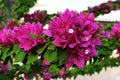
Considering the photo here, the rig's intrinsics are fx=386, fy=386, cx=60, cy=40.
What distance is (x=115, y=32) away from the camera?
101 inches

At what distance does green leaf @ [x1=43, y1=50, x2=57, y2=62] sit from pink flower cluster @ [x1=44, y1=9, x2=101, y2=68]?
8cm

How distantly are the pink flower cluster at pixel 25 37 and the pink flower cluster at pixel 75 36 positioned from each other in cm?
14

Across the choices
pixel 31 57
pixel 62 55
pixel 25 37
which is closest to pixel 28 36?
pixel 25 37

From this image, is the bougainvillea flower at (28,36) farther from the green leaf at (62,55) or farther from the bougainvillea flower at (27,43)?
the green leaf at (62,55)

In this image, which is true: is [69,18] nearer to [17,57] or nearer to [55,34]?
[55,34]

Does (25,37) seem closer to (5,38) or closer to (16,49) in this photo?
(16,49)

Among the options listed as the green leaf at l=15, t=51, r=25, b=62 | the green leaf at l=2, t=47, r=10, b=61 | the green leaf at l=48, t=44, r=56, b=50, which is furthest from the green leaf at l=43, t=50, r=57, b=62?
the green leaf at l=2, t=47, r=10, b=61

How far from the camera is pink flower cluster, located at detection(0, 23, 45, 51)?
2332 mm

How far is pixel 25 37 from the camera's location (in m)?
2.35

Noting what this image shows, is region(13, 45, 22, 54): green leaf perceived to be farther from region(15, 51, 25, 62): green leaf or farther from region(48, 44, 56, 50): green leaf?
region(48, 44, 56, 50): green leaf

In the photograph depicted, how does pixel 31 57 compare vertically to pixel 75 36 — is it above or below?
below

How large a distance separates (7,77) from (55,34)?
3.29ft

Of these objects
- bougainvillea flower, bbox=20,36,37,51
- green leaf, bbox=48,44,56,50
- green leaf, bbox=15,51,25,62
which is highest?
bougainvillea flower, bbox=20,36,37,51

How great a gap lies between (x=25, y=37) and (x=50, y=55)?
0.20 meters
